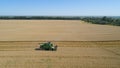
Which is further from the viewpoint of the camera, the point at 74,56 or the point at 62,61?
the point at 74,56

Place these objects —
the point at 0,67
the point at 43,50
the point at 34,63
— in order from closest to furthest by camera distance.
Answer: the point at 0,67 → the point at 34,63 → the point at 43,50

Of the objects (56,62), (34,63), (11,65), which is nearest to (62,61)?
(56,62)

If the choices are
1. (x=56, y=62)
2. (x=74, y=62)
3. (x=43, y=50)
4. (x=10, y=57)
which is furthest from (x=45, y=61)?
(x=43, y=50)

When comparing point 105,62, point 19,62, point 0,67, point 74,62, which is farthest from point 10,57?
point 105,62

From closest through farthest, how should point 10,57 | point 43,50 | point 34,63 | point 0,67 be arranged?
1. point 0,67
2. point 34,63
3. point 10,57
4. point 43,50

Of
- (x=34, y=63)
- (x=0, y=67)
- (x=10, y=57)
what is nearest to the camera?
(x=0, y=67)

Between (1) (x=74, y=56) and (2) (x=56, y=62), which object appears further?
(1) (x=74, y=56)

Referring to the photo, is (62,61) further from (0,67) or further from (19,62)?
(0,67)

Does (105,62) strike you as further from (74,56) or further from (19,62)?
(19,62)

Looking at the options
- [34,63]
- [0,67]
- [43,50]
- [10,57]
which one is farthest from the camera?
[43,50]
